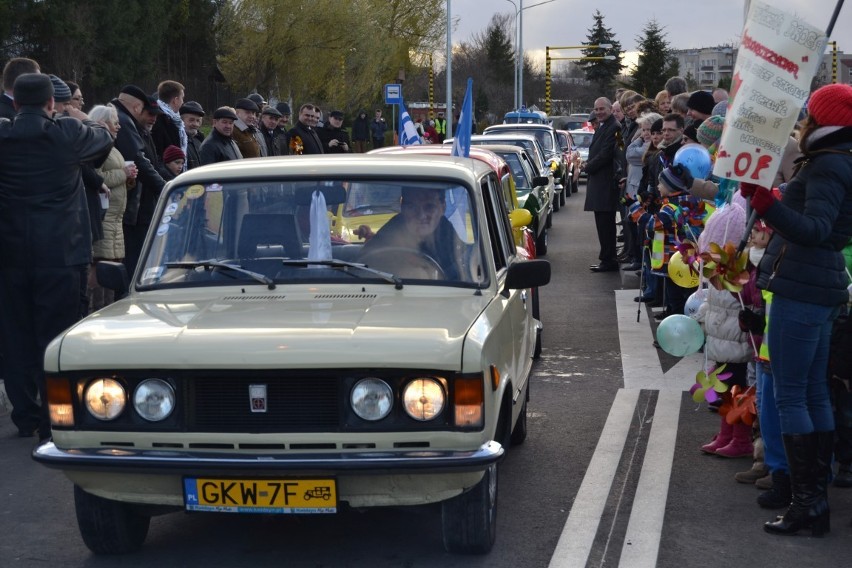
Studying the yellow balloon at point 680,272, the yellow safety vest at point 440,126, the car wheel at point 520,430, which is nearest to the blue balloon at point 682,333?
the car wheel at point 520,430

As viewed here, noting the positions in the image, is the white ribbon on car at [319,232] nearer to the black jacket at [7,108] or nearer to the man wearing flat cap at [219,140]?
the black jacket at [7,108]

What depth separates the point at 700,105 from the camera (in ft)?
35.1

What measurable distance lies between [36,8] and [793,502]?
42.2 metres

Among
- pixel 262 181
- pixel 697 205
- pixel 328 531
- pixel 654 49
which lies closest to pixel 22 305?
pixel 262 181

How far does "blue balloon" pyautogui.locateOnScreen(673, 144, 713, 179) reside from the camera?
9219 millimetres

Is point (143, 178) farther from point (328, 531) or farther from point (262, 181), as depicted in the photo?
point (328, 531)

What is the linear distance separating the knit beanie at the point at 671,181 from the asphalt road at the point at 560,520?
57.4 inches

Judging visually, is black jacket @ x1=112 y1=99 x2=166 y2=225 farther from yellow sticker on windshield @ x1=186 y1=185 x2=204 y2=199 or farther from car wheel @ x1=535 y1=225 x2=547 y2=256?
car wheel @ x1=535 y1=225 x2=547 y2=256

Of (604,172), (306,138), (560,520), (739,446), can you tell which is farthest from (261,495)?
(604,172)

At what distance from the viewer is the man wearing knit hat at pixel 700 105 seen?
1067cm

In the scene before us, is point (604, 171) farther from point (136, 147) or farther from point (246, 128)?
point (136, 147)

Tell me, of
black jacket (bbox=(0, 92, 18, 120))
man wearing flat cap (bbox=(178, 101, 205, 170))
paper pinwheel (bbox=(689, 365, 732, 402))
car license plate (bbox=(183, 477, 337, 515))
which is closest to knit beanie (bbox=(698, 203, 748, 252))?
paper pinwheel (bbox=(689, 365, 732, 402))

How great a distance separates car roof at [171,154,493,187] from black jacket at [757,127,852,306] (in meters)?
1.52

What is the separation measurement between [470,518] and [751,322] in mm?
1995
